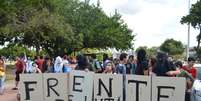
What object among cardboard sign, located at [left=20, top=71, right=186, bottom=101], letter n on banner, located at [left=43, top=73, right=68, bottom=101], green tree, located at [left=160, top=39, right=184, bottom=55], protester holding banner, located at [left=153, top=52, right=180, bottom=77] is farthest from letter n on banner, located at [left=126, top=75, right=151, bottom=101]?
green tree, located at [left=160, top=39, right=184, bottom=55]

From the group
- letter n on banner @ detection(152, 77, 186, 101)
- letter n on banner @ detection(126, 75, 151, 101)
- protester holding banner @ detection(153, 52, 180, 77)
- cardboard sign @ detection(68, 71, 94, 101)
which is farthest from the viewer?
protester holding banner @ detection(153, 52, 180, 77)

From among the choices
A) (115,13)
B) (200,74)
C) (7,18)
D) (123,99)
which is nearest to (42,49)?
(115,13)

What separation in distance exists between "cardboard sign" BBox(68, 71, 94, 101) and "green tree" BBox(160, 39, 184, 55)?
397 ft

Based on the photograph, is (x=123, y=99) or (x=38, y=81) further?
(x=38, y=81)

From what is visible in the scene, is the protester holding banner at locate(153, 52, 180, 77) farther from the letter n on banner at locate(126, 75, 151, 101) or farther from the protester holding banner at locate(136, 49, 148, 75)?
the letter n on banner at locate(126, 75, 151, 101)

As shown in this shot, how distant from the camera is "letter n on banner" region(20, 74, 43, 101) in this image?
12273 mm

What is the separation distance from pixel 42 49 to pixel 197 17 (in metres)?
19.6

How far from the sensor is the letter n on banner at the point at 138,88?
1109cm

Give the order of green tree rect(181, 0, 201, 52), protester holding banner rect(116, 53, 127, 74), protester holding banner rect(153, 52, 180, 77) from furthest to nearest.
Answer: green tree rect(181, 0, 201, 52)
protester holding banner rect(116, 53, 127, 74)
protester holding banner rect(153, 52, 180, 77)

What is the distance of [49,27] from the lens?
2092 inches

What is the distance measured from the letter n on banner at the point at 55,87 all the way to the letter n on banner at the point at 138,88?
1.48 meters

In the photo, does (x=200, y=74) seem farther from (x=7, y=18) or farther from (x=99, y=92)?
(x=7, y=18)

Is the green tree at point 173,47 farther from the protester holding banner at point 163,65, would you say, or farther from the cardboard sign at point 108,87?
the cardboard sign at point 108,87

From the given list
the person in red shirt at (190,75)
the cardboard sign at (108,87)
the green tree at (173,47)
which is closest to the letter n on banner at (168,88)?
the cardboard sign at (108,87)
